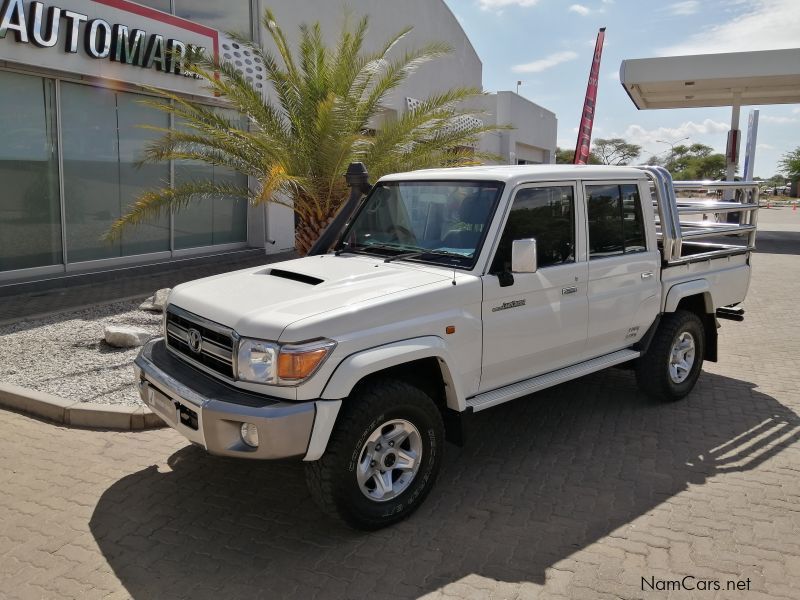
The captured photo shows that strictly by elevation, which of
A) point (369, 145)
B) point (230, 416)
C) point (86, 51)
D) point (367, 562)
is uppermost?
point (86, 51)

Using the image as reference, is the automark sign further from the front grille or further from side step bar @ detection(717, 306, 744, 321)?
side step bar @ detection(717, 306, 744, 321)

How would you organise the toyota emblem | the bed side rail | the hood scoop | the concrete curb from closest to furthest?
the toyota emblem → the hood scoop → the concrete curb → the bed side rail

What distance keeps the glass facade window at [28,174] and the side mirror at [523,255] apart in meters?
8.61

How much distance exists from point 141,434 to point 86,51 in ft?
24.1

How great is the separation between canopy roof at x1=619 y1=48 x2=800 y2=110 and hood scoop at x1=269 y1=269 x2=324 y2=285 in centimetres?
2097

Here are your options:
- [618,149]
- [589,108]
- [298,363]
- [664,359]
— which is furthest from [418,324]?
[618,149]

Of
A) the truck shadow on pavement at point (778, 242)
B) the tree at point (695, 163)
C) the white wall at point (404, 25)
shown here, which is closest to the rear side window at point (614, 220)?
the white wall at point (404, 25)

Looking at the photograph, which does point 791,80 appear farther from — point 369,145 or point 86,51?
point 86,51

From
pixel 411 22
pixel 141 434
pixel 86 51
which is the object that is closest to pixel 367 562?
pixel 141 434

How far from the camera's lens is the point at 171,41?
11367mm

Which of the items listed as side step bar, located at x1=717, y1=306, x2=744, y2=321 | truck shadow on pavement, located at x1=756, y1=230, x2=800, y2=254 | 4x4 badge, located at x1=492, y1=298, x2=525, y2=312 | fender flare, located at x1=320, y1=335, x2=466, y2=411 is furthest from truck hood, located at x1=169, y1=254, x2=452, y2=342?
truck shadow on pavement, located at x1=756, y1=230, x2=800, y2=254

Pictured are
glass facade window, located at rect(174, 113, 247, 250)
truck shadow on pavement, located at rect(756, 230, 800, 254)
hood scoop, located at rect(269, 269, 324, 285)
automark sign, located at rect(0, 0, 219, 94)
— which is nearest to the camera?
hood scoop, located at rect(269, 269, 324, 285)

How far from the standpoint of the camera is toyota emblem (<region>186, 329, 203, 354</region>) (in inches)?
154

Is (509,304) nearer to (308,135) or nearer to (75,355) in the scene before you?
(75,355)
